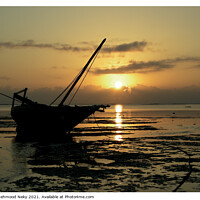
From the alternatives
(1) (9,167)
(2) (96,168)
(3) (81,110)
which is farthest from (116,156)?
(3) (81,110)

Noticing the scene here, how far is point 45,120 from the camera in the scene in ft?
88.5

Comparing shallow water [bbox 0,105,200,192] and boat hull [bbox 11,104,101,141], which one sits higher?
boat hull [bbox 11,104,101,141]

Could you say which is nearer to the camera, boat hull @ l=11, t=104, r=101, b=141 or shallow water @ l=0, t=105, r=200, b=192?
shallow water @ l=0, t=105, r=200, b=192

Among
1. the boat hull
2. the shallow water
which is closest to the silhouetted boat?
the boat hull

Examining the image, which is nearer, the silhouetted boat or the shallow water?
the shallow water

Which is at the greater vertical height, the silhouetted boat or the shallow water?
the silhouetted boat

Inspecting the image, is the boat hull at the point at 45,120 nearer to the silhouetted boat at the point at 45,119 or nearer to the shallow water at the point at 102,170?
the silhouetted boat at the point at 45,119

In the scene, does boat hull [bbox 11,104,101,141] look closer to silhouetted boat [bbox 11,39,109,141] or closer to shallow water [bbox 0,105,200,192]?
silhouetted boat [bbox 11,39,109,141]

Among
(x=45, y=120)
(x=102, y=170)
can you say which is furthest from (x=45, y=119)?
(x=102, y=170)

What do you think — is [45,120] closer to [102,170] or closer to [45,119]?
[45,119]

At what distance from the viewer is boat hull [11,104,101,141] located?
26.8m

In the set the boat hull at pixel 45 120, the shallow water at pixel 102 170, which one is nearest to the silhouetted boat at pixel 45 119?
the boat hull at pixel 45 120

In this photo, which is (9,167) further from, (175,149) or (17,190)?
(175,149)
